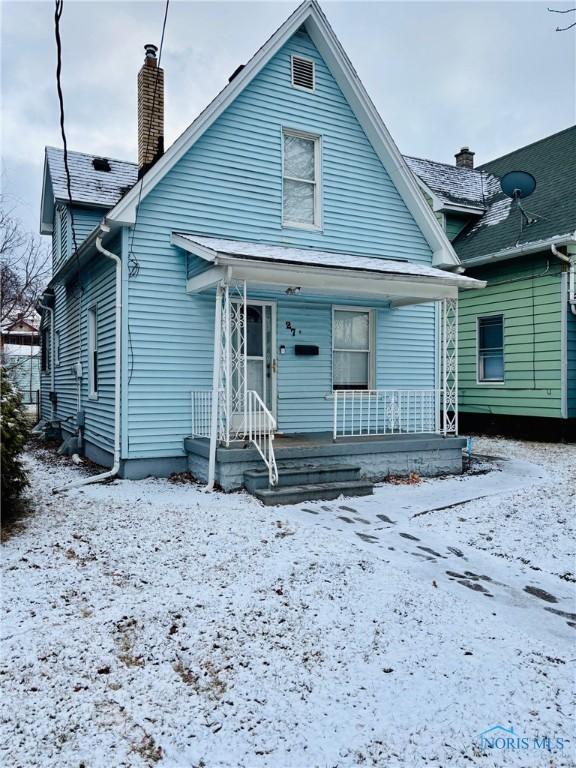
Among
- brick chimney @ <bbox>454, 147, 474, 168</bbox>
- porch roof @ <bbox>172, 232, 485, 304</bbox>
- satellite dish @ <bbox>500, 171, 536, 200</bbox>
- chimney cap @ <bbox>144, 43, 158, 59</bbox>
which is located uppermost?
brick chimney @ <bbox>454, 147, 474, 168</bbox>

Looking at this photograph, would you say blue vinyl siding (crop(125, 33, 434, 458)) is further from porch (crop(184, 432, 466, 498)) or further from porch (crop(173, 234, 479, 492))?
porch (crop(184, 432, 466, 498))

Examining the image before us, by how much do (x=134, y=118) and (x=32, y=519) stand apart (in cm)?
761

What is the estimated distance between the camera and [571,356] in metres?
11.7

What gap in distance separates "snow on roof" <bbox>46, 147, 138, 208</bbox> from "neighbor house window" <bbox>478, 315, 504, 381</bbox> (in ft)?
29.8

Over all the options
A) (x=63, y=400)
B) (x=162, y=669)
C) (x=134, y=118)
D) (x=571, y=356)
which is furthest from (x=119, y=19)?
(x=571, y=356)

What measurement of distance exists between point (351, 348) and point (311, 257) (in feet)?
7.02

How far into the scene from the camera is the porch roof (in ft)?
23.8

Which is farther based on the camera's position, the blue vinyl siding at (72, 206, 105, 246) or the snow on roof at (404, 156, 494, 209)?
the snow on roof at (404, 156, 494, 209)

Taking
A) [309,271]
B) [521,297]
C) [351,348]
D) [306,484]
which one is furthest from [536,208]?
[306,484]

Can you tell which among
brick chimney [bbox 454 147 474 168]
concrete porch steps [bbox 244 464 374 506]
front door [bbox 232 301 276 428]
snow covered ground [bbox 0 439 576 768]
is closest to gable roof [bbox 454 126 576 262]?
brick chimney [bbox 454 147 474 168]

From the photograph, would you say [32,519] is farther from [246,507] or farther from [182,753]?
[182,753]

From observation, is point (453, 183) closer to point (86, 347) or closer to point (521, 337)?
point (521, 337)

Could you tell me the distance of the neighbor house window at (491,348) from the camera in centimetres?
1342

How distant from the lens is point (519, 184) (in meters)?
14.3
